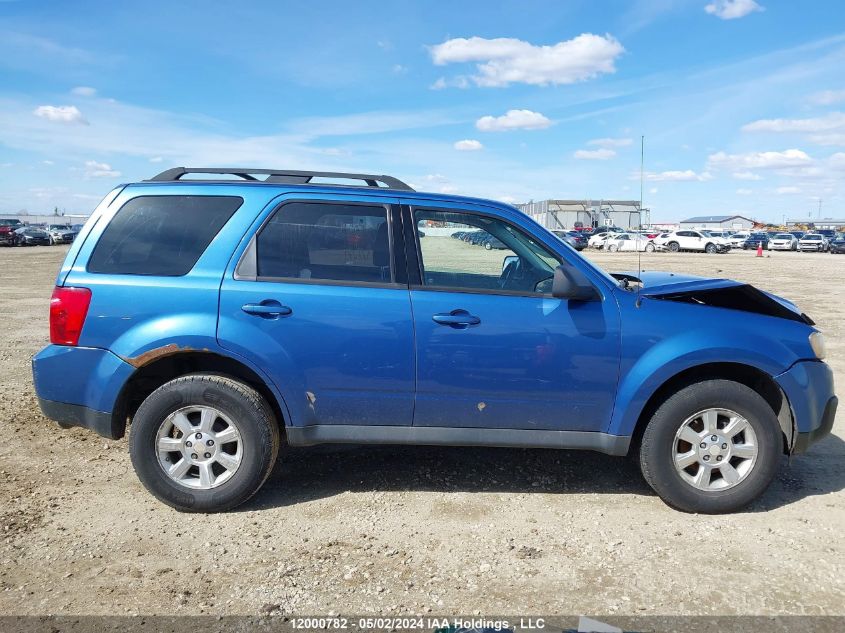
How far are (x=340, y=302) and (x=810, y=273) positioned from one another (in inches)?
964

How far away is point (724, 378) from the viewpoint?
4105mm

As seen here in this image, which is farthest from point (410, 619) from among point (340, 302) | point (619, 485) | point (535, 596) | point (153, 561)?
point (619, 485)

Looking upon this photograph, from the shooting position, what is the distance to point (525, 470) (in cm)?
467

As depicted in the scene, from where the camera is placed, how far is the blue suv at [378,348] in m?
3.81

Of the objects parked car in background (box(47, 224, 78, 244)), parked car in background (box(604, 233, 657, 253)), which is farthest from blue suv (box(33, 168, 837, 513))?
parked car in background (box(47, 224, 78, 244))

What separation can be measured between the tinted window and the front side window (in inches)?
10.3

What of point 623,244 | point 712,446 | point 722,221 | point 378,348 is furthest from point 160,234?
point 722,221

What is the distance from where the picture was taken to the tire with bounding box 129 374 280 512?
12.6 feet

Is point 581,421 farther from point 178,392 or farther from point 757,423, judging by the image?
point 178,392

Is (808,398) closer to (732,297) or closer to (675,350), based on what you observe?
(732,297)

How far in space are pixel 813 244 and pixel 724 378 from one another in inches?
2037

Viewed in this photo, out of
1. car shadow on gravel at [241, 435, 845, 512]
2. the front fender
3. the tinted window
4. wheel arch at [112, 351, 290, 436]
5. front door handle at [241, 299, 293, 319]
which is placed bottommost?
car shadow on gravel at [241, 435, 845, 512]

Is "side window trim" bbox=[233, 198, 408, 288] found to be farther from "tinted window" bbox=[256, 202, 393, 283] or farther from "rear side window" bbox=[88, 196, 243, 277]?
"rear side window" bbox=[88, 196, 243, 277]

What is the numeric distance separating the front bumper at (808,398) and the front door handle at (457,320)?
1827mm
